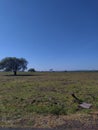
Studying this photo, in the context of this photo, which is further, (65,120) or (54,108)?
(54,108)

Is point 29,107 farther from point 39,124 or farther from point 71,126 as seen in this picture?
point 71,126

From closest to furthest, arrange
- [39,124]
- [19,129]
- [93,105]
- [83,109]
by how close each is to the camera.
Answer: [19,129], [39,124], [83,109], [93,105]

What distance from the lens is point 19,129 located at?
5289 mm

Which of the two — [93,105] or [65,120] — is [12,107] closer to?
[65,120]

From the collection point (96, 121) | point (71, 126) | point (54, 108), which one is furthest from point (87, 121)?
point (54, 108)

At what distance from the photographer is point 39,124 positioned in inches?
222

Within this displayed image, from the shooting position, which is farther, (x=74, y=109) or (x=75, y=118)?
(x=74, y=109)

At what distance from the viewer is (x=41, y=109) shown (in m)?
7.40

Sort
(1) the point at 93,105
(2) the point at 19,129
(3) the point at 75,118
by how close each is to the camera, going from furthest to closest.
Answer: (1) the point at 93,105 < (3) the point at 75,118 < (2) the point at 19,129

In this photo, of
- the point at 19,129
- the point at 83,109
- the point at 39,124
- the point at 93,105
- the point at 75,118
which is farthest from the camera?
the point at 93,105

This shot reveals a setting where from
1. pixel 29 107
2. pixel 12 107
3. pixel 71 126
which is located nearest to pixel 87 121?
pixel 71 126

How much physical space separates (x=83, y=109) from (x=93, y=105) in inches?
32.3

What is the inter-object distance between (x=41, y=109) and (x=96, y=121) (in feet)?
7.87

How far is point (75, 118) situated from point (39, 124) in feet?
4.02
